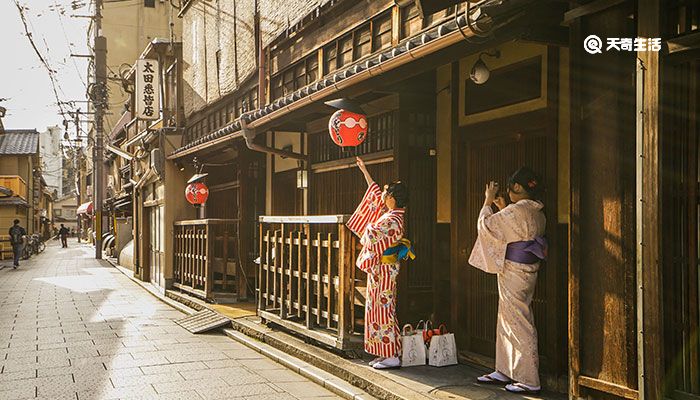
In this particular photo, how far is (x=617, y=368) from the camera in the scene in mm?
5906

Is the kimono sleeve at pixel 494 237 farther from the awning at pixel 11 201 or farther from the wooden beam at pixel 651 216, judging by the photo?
the awning at pixel 11 201

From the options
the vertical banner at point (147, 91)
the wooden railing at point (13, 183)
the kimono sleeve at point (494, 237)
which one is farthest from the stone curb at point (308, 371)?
the wooden railing at point (13, 183)

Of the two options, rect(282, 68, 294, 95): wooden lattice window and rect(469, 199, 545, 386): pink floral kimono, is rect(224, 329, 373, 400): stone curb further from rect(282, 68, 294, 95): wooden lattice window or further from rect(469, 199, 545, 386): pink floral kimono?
rect(282, 68, 294, 95): wooden lattice window

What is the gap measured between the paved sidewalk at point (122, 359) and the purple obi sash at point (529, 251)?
9.93 feet

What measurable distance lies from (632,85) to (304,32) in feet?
31.6

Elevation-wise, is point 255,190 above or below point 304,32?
below

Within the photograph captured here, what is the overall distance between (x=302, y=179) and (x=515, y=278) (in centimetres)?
707

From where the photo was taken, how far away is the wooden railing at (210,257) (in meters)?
16.5

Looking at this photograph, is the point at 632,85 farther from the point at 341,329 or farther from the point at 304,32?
the point at 304,32

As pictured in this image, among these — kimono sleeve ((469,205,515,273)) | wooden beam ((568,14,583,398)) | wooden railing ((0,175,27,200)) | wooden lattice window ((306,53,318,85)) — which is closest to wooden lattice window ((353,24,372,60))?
wooden lattice window ((306,53,318,85))

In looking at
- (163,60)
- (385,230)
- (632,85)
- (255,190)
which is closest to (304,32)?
(255,190)

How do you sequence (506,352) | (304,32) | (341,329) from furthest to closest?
(304,32) → (341,329) → (506,352)

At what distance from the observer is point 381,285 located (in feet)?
28.9

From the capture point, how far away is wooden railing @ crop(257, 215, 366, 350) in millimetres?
9508
